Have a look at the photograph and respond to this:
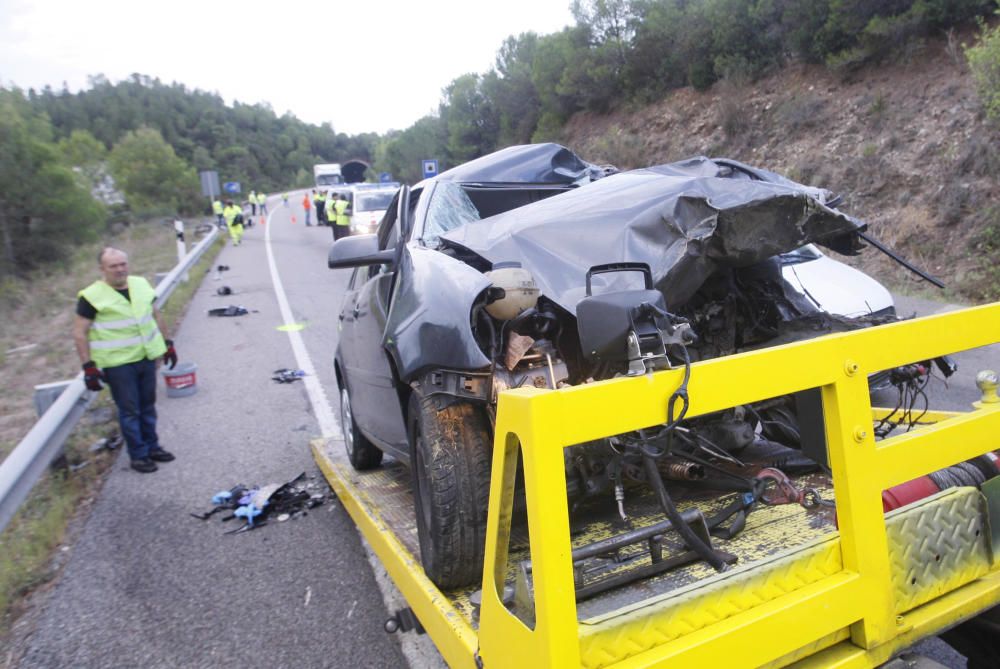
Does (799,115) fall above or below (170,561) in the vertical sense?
above

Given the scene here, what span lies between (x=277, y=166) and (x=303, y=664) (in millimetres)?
133785

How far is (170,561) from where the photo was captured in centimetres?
411

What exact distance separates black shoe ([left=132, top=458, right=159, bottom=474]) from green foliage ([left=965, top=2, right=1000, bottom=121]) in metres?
12.1

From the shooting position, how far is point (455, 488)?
2.71 m

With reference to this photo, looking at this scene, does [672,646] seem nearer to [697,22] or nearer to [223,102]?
[697,22]

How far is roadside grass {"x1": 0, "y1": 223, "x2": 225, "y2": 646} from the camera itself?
13.8 feet

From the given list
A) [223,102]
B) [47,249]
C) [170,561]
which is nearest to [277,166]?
[223,102]

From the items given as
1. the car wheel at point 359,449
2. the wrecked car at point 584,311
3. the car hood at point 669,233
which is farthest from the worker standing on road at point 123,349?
the car hood at point 669,233

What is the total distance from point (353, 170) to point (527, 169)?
186 feet

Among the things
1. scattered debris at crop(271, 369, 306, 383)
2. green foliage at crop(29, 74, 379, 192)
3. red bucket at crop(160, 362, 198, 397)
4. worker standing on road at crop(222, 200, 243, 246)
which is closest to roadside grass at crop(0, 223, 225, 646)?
red bucket at crop(160, 362, 198, 397)

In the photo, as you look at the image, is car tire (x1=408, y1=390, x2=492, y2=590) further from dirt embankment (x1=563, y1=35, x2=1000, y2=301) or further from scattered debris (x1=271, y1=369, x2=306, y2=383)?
dirt embankment (x1=563, y1=35, x2=1000, y2=301)

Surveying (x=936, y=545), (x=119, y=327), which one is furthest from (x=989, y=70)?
(x=119, y=327)

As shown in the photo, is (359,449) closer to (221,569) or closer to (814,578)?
(221,569)

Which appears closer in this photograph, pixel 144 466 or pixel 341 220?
pixel 144 466
